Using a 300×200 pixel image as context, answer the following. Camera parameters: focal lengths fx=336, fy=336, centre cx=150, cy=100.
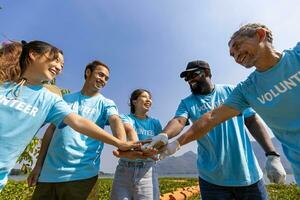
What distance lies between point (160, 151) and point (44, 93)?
1.38 metres

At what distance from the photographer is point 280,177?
3.10 meters

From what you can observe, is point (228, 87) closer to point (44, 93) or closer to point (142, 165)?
point (142, 165)

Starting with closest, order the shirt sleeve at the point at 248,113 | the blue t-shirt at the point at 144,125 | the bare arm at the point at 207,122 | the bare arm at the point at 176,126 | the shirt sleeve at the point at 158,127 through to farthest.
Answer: the bare arm at the point at 207,122 < the shirt sleeve at the point at 248,113 < the bare arm at the point at 176,126 < the blue t-shirt at the point at 144,125 < the shirt sleeve at the point at 158,127

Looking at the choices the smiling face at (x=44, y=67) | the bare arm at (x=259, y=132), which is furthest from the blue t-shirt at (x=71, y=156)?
the bare arm at (x=259, y=132)

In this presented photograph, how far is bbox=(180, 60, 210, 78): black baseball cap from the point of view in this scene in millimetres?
4008

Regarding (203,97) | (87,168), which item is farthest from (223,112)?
(87,168)

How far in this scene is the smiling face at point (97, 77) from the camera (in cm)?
414

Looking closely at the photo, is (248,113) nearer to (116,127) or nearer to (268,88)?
(268,88)

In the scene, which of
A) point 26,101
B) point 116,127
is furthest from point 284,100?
point 26,101

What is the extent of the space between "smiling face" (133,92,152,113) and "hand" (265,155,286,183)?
217cm

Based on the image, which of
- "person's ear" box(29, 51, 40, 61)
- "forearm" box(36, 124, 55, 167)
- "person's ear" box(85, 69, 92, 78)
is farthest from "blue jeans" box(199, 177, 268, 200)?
"person's ear" box(29, 51, 40, 61)

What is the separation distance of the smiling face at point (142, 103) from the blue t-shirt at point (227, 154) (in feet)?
4.30

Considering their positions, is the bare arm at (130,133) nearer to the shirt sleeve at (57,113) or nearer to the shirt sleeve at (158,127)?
the shirt sleeve at (158,127)

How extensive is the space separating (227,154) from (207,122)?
44 centimetres
